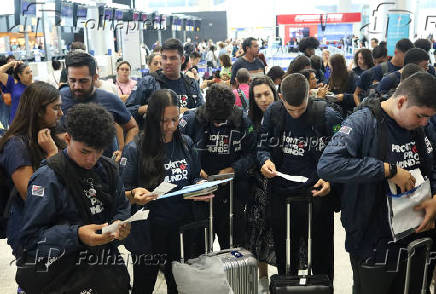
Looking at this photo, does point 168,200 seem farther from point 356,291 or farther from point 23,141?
point 356,291

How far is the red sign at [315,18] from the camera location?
18000 millimetres

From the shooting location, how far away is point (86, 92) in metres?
3.12

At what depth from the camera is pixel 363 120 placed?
7.36ft

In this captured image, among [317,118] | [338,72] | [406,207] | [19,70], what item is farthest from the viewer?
[19,70]

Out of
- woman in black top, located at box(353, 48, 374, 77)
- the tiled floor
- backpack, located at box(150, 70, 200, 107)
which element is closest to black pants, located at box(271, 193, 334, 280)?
the tiled floor

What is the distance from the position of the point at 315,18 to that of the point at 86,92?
58.1 ft

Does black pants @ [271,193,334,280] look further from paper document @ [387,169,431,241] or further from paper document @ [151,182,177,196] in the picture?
paper document @ [151,182,177,196]

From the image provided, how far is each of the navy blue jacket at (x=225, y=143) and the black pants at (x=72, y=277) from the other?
4.34 ft

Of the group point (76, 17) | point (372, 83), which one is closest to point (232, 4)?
point (76, 17)

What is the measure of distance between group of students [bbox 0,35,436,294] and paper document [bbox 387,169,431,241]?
0.04 meters

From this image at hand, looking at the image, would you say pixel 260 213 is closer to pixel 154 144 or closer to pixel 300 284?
pixel 300 284

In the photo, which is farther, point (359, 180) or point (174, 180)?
point (174, 180)

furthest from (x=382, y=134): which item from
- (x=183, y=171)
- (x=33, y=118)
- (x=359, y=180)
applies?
(x=33, y=118)

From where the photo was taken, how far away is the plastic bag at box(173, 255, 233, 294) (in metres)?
2.67
